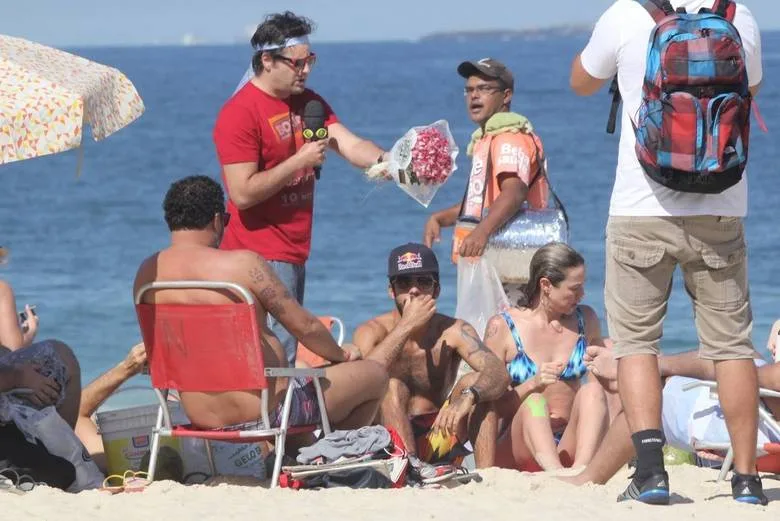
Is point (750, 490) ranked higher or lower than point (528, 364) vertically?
lower

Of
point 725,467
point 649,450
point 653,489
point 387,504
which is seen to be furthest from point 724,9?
point 387,504

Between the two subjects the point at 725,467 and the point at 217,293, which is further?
the point at 725,467

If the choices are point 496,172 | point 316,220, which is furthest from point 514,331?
point 316,220

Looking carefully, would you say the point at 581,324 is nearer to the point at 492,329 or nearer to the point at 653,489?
the point at 492,329

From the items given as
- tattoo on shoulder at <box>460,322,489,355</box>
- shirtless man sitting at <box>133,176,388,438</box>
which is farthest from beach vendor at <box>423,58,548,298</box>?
shirtless man sitting at <box>133,176,388,438</box>

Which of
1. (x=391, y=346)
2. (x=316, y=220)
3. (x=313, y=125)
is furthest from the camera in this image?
(x=316, y=220)

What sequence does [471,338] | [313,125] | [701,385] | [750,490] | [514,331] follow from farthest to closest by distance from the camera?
[514,331]
[471,338]
[313,125]
[701,385]
[750,490]

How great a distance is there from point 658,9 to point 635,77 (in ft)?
0.73

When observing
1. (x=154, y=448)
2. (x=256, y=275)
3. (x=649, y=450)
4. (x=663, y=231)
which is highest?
(x=663, y=231)

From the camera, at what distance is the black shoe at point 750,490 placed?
4984mm

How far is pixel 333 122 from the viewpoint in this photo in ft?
21.9

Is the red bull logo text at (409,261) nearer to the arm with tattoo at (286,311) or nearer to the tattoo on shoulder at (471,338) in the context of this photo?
the tattoo on shoulder at (471,338)

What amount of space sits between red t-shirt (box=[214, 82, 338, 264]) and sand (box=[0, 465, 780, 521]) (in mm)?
1219

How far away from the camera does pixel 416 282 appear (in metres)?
6.47
